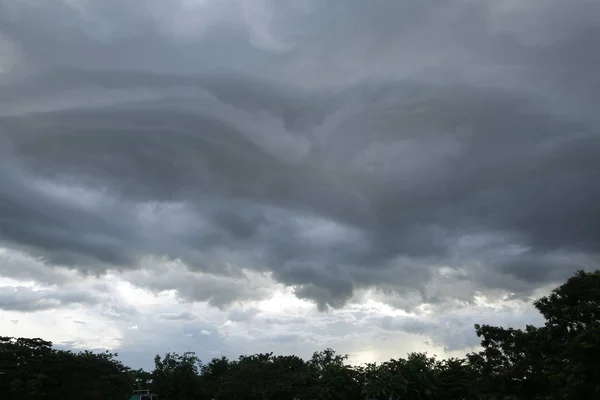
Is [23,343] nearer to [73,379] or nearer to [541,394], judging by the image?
[73,379]

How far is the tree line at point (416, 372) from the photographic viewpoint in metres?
38.9

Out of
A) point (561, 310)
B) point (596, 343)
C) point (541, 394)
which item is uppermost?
point (561, 310)

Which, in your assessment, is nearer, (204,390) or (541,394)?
(541,394)

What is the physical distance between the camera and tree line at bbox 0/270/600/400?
38875 mm

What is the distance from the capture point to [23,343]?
68625 millimetres

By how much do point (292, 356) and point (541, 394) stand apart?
142ft

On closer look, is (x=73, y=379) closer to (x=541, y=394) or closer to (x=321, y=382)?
(x=321, y=382)

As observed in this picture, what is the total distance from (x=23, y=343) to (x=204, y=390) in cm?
3161

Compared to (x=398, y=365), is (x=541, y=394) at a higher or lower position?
lower

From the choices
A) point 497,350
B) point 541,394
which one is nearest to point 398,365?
point 497,350

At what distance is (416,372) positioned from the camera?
61.4 metres

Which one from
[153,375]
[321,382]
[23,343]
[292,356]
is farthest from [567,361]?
[153,375]

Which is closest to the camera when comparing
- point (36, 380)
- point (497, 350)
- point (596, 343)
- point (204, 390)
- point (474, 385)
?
point (596, 343)

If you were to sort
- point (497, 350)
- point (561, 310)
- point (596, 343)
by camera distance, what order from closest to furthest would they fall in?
point (596, 343), point (561, 310), point (497, 350)
